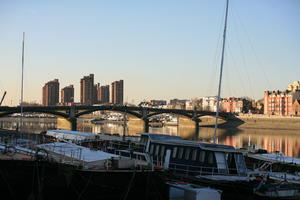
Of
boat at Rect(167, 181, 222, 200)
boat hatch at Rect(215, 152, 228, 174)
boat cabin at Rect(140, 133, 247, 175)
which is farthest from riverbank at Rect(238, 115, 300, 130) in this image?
boat at Rect(167, 181, 222, 200)

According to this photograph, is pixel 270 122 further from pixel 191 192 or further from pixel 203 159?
pixel 191 192

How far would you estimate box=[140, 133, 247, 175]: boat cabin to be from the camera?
28766mm

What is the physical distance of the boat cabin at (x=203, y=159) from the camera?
28.8 metres

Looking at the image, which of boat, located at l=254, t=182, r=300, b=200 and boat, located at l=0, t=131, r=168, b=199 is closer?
boat, located at l=0, t=131, r=168, b=199

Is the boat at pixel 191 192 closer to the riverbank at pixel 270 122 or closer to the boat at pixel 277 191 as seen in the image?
the boat at pixel 277 191

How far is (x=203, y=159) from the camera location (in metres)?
29.1

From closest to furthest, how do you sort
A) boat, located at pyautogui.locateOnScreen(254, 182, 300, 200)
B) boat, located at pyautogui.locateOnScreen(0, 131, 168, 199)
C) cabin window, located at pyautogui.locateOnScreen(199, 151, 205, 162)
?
boat, located at pyautogui.locateOnScreen(0, 131, 168, 199)
boat, located at pyautogui.locateOnScreen(254, 182, 300, 200)
cabin window, located at pyautogui.locateOnScreen(199, 151, 205, 162)

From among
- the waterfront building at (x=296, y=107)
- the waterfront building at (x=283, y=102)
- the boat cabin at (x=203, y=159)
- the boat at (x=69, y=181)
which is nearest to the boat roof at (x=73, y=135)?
the boat cabin at (x=203, y=159)

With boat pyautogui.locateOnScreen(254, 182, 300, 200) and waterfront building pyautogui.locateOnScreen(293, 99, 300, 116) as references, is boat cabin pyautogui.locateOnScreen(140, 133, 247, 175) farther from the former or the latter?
waterfront building pyautogui.locateOnScreen(293, 99, 300, 116)

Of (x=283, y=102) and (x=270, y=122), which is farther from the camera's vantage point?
(x=283, y=102)

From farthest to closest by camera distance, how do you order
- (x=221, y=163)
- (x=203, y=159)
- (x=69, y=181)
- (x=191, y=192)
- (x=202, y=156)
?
(x=202, y=156) < (x=203, y=159) < (x=221, y=163) < (x=69, y=181) < (x=191, y=192)

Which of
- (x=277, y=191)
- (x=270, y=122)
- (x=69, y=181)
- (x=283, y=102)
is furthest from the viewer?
(x=283, y=102)

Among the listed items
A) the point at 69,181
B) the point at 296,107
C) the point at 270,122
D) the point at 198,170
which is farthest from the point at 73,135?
the point at 296,107

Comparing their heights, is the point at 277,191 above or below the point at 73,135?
below
